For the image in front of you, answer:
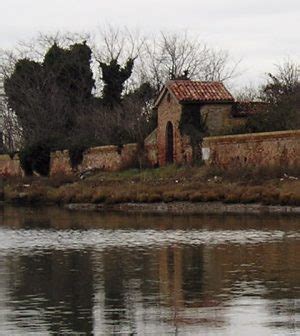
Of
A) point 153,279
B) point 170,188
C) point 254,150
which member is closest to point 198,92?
point 254,150

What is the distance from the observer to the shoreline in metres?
40.5

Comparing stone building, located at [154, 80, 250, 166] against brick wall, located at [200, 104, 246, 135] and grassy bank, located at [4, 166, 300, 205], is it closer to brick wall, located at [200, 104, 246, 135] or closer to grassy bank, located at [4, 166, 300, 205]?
brick wall, located at [200, 104, 246, 135]

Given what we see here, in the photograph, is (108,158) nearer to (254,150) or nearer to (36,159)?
(36,159)

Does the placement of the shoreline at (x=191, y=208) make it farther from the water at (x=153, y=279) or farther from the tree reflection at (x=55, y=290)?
the tree reflection at (x=55, y=290)

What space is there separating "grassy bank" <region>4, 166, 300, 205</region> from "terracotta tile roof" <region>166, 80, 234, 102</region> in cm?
441

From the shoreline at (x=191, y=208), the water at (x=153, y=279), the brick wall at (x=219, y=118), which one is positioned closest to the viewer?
the water at (x=153, y=279)

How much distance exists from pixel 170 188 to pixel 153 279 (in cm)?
2943

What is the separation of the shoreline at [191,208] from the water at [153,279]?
18.0ft

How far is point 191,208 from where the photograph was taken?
147ft

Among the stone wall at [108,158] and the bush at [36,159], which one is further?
the bush at [36,159]

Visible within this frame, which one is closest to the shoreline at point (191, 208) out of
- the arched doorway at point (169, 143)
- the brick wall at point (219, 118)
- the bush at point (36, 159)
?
the arched doorway at point (169, 143)

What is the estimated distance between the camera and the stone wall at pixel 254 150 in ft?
154

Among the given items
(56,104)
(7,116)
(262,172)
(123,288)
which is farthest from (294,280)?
(7,116)

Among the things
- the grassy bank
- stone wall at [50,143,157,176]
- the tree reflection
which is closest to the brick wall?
the grassy bank
